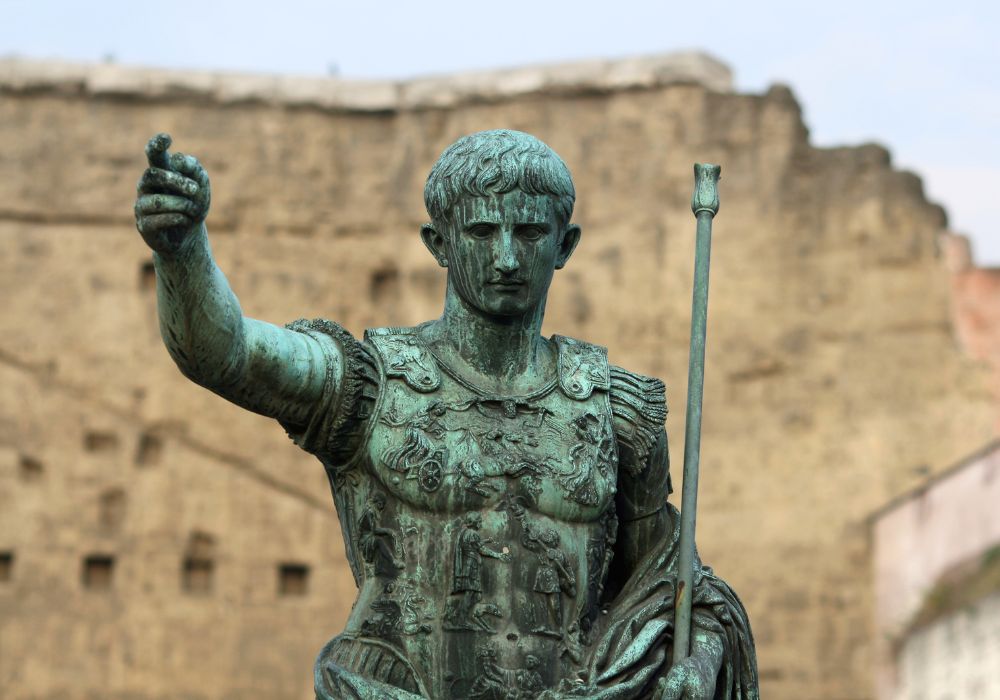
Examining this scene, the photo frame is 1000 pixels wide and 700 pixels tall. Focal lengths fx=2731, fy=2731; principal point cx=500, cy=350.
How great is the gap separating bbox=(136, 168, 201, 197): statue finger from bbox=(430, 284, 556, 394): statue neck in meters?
0.74

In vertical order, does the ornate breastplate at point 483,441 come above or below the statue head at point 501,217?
below

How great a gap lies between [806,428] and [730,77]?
3863 mm

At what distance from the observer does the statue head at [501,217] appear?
16.7 ft

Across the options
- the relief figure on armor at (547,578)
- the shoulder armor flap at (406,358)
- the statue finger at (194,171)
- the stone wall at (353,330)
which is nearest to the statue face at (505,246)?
the shoulder armor flap at (406,358)

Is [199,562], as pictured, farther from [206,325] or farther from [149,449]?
[206,325]

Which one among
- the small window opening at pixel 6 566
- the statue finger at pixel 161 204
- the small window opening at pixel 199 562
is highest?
the small window opening at pixel 199 562

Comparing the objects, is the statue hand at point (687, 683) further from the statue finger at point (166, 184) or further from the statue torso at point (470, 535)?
the statue finger at point (166, 184)

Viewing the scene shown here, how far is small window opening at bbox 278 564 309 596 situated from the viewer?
1117 inches

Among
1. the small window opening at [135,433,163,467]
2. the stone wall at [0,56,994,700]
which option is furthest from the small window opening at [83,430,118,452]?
the small window opening at [135,433,163,467]

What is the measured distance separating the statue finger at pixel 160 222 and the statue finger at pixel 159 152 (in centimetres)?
8

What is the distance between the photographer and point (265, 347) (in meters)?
4.95

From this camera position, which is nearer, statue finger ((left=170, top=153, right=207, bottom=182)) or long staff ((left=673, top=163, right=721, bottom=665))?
statue finger ((left=170, top=153, right=207, bottom=182))

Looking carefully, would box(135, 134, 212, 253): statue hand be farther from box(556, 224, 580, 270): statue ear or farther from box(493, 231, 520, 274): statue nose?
box(556, 224, 580, 270): statue ear

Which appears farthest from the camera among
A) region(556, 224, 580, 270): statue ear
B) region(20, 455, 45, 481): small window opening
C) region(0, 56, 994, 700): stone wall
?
region(20, 455, 45, 481): small window opening
